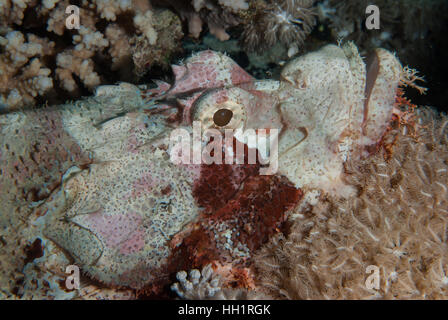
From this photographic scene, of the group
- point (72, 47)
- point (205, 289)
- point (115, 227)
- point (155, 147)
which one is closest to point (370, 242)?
point (205, 289)

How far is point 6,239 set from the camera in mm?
3082

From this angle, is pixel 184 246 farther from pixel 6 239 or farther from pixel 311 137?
pixel 6 239

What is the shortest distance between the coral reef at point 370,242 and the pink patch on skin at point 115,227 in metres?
1.18

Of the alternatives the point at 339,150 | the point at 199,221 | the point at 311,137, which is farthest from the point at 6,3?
the point at 339,150

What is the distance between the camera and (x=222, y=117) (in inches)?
111

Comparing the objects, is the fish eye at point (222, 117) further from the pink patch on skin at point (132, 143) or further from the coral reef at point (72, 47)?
the coral reef at point (72, 47)

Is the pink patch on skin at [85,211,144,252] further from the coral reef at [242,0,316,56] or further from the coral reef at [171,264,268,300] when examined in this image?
the coral reef at [242,0,316,56]

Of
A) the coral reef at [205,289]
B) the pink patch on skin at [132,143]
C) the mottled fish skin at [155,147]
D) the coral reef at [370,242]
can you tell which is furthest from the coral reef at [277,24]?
the coral reef at [205,289]

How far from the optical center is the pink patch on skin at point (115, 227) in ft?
9.09

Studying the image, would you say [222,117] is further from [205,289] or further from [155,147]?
[205,289]

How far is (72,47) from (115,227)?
3361 mm

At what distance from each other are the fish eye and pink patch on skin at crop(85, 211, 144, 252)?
3.57ft
